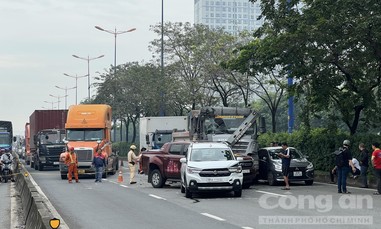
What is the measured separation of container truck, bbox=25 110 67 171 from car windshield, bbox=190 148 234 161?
2708 centimetres

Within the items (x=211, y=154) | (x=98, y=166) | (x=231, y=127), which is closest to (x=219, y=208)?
(x=211, y=154)

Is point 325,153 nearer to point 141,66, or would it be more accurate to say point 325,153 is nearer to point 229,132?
point 229,132

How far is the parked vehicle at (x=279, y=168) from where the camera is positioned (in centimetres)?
2881

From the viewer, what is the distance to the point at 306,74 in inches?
1161

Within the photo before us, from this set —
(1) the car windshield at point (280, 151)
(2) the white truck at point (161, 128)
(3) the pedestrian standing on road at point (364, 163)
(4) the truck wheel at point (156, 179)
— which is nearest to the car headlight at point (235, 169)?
(3) the pedestrian standing on road at point (364, 163)

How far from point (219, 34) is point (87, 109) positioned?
18703mm

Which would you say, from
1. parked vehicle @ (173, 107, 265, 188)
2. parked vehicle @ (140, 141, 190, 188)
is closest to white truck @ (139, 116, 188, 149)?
parked vehicle @ (173, 107, 265, 188)

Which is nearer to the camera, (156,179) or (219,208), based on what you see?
(219,208)

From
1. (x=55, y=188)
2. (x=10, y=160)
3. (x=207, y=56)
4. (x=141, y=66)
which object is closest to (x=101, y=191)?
(x=55, y=188)

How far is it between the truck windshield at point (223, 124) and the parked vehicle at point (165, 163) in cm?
383

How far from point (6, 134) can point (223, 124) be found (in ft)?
97.7

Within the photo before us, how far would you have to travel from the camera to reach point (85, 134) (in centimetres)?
3872

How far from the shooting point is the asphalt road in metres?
15.6

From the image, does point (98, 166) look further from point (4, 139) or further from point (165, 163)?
point (4, 139)
